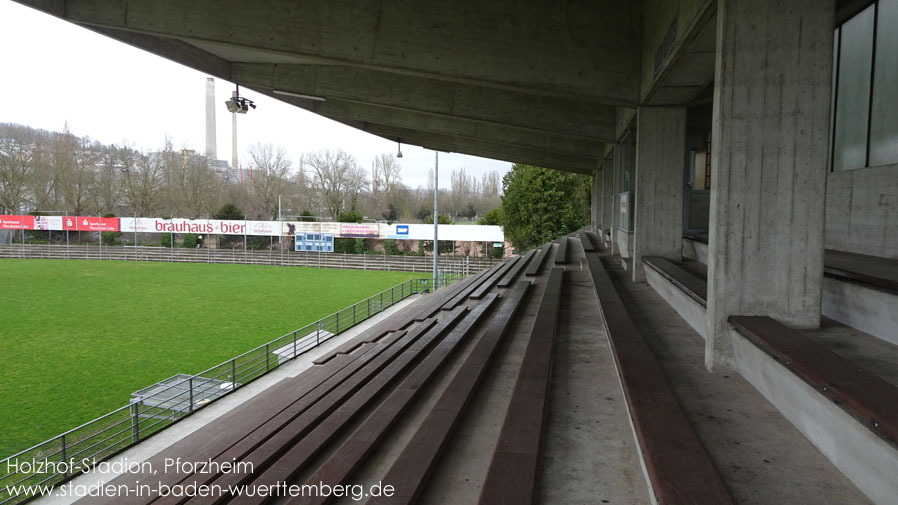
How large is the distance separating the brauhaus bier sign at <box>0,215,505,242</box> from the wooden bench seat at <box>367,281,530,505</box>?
142 ft

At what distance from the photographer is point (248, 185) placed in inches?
3541

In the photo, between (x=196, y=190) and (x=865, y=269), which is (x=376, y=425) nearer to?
(x=865, y=269)

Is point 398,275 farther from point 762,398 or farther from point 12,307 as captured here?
point 762,398

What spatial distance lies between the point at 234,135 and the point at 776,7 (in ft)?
551

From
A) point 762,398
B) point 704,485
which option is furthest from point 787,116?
point 704,485

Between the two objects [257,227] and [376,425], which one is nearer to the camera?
[376,425]

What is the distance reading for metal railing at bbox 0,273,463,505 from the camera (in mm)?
8102

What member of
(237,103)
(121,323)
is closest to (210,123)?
(121,323)

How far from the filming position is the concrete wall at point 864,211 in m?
5.27

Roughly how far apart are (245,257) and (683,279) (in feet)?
173

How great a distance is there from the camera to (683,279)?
593 centimetres

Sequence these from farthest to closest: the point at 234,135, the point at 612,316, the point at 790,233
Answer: the point at 234,135, the point at 612,316, the point at 790,233

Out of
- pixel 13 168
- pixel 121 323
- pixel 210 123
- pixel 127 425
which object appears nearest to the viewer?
pixel 127 425

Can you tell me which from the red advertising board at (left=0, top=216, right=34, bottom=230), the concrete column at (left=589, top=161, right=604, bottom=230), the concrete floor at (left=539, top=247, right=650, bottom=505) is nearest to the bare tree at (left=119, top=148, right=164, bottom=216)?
the red advertising board at (left=0, top=216, right=34, bottom=230)
